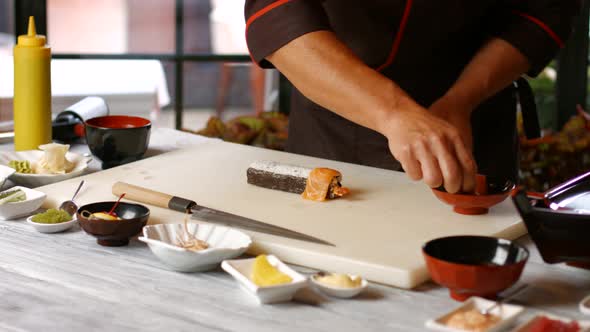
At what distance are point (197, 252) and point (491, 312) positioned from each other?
17.1 inches

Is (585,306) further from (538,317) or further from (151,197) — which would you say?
(151,197)

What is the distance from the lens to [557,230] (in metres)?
1.25

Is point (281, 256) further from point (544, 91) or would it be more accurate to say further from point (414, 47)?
point (544, 91)

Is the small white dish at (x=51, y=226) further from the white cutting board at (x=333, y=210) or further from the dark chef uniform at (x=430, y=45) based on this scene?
the dark chef uniform at (x=430, y=45)

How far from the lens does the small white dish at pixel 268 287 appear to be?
1.17 m

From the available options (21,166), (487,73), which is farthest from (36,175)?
(487,73)

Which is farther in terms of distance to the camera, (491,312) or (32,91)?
(32,91)

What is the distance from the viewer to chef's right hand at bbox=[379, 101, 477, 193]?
1.47 m

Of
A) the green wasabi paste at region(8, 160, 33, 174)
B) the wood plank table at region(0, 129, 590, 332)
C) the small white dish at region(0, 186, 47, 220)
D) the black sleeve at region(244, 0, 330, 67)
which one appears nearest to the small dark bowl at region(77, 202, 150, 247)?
the wood plank table at region(0, 129, 590, 332)

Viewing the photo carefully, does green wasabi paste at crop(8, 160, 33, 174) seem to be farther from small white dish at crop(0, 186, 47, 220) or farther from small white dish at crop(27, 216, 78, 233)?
small white dish at crop(27, 216, 78, 233)

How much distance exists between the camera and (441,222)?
1548 millimetres

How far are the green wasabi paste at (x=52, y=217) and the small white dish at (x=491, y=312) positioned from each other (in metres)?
0.70

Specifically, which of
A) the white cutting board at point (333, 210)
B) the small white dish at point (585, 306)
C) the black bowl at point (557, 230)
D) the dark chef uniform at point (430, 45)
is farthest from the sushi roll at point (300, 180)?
the small white dish at point (585, 306)

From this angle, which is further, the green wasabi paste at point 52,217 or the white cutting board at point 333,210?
the green wasabi paste at point 52,217
